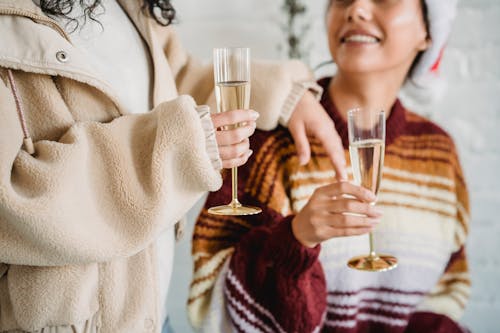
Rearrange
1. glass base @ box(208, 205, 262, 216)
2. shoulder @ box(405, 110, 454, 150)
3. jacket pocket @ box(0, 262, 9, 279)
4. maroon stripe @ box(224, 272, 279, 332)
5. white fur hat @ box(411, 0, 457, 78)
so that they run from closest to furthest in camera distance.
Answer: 1. glass base @ box(208, 205, 262, 216)
2. jacket pocket @ box(0, 262, 9, 279)
3. maroon stripe @ box(224, 272, 279, 332)
4. white fur hat @ box(411, 0, 457, 78)
5. shoulder @ box(405, 110, 454, 150)

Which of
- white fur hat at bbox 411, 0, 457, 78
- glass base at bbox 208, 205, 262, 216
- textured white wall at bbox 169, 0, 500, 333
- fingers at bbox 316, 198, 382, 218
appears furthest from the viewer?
textured white wall at bbox 169, 0, 500, 333

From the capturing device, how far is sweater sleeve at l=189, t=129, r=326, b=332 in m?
1.06

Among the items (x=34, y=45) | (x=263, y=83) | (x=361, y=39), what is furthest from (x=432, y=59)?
(x=34, y=45)

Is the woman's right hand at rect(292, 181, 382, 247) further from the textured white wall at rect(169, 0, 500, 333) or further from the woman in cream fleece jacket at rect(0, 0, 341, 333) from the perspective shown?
the textured white wall at rect(169, 0, 500, 333)

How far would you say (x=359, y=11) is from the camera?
3.76 feet

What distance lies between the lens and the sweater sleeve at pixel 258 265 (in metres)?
1.06

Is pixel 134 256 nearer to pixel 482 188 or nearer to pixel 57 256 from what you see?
pixel 57 256

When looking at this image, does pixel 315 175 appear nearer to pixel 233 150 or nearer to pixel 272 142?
pixel 272 142

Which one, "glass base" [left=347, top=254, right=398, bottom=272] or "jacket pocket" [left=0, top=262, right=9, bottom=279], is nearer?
"jacket pocket" [left=0, top=262, right=9, bottom=279]

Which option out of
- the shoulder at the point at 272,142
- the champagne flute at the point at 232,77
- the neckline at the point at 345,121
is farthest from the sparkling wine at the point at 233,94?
the neckline at the point at 345,121

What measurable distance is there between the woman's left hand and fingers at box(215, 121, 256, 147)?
31cm

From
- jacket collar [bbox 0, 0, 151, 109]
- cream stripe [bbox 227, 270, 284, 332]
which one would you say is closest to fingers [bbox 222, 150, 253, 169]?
jacket collar [bbox 0, 0, 151, 109]

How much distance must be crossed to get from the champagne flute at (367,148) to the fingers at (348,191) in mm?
11

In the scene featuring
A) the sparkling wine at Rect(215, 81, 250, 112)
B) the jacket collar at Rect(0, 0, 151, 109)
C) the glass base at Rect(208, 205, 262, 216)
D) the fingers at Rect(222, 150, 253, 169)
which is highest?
the jacket collar at Rect(0, 0, 151, 109)
